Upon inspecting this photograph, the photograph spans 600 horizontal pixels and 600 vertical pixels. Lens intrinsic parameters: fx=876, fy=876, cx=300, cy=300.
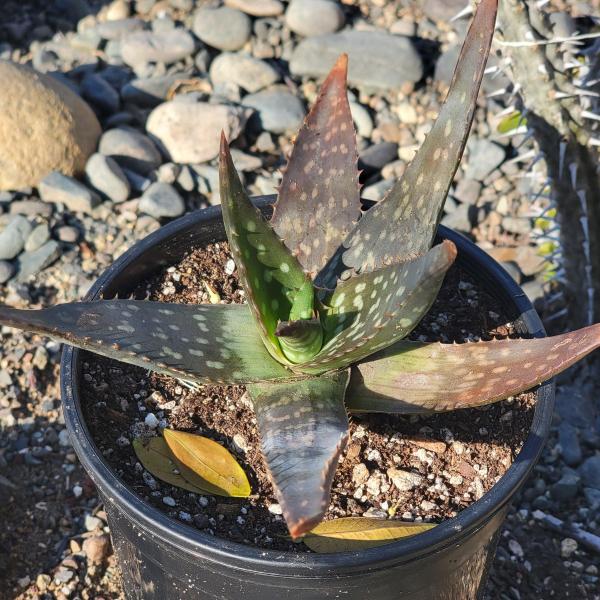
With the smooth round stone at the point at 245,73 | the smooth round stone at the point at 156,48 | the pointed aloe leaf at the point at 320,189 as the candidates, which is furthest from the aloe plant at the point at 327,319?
the smooth round stone at the point at 156,48

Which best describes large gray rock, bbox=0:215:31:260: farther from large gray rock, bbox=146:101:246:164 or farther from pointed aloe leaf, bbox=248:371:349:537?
pointed aloe leaf, bbox=248:371:349:537

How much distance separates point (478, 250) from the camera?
65.5 inches

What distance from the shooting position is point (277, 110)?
2752 millimetres

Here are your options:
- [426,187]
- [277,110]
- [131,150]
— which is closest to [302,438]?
[426,187]

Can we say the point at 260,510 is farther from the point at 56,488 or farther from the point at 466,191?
the point at 466,191

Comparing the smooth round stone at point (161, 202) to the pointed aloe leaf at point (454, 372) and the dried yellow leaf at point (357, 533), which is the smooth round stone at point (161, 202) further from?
the dried yellow leaf at point (357, 533)

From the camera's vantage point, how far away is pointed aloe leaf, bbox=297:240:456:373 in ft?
3.31

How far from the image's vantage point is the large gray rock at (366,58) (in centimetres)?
286

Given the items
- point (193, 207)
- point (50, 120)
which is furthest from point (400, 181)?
point (50, 120)

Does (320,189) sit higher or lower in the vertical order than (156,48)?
higher

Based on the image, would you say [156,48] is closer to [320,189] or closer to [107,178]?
[107,178]

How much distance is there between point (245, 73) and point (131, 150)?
0.51m

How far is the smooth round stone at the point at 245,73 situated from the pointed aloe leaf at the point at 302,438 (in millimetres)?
1725

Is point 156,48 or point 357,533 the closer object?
point 357,533
